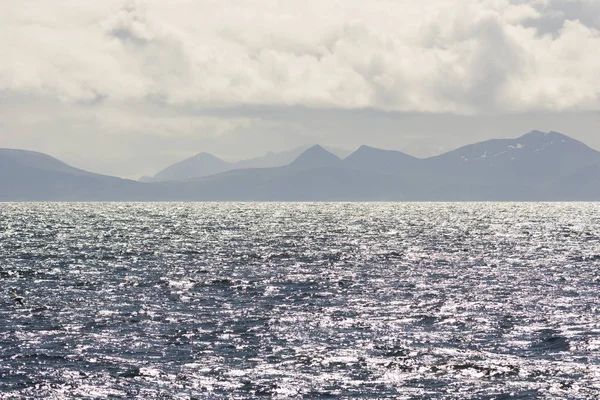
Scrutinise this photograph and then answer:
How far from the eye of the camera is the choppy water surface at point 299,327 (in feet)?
106

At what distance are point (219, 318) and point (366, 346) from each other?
12541mm

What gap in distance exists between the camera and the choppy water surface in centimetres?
3231

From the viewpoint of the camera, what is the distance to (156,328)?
4400 cm

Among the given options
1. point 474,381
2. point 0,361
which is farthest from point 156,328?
point 474,381

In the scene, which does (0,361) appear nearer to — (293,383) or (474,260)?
(293,383)

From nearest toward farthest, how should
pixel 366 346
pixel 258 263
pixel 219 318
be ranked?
pixel 366 346
pixel 219 318
pixel 258 263

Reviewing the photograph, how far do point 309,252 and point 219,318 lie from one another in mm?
49117

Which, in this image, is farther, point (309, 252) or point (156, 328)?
point (309, 252)

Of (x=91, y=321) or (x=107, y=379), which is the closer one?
(x=107, y=379)

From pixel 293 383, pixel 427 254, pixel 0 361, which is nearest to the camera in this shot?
pixel 293 383

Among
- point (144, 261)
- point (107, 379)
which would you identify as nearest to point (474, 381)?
point (107, 379)

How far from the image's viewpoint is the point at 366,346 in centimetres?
3919

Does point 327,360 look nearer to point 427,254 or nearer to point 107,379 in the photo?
point 107,379

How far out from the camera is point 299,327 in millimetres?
Result: 44656
